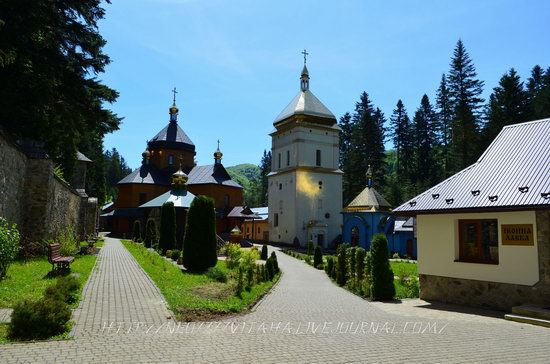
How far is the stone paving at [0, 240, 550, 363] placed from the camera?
5965 mm

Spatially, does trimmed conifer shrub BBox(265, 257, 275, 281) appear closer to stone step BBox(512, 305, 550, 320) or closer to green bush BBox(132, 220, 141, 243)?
stone step BBox(512, 305, 550, 320)

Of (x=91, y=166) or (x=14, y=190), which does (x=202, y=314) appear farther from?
(x=91, y=166)

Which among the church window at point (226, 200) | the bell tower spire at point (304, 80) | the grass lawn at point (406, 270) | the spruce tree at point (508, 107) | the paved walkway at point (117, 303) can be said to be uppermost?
the bell tower spire at point (304, 80)

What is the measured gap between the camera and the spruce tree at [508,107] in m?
37.8

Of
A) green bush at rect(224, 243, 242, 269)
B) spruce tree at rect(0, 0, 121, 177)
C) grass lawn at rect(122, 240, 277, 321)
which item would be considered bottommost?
grass lawn at rect(122, 240, 277, 321)

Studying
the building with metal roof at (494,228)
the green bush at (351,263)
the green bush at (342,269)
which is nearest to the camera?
the building with metal roof at (494,228)

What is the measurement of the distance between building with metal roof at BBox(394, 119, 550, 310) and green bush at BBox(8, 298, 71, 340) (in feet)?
33.0

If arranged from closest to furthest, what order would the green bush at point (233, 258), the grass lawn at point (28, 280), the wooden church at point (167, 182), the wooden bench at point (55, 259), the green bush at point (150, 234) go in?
1. the grass lawn at point (28, 280)
2. the wooden bench at point (55, 259)
3. the green bush at point (233, 258)
4. the green bush at point (150, 234)
5. the wooden church at point (167, 182)

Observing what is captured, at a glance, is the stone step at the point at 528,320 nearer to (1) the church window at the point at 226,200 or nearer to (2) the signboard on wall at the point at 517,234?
(2) the signboard on wall at the point at 517,234

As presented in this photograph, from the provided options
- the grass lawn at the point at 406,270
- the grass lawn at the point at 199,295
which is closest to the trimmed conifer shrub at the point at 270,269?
the grass lawn at the point at 199,295

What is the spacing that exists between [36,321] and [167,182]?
161 feet

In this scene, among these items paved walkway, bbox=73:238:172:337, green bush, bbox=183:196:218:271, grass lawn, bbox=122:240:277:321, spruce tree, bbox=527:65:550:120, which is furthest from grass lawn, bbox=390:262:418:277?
spruce tree, bbox=527:65:550:120

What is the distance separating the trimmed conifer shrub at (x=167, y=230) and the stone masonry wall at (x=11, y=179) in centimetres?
1188

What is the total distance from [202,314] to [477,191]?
27.2 feet
